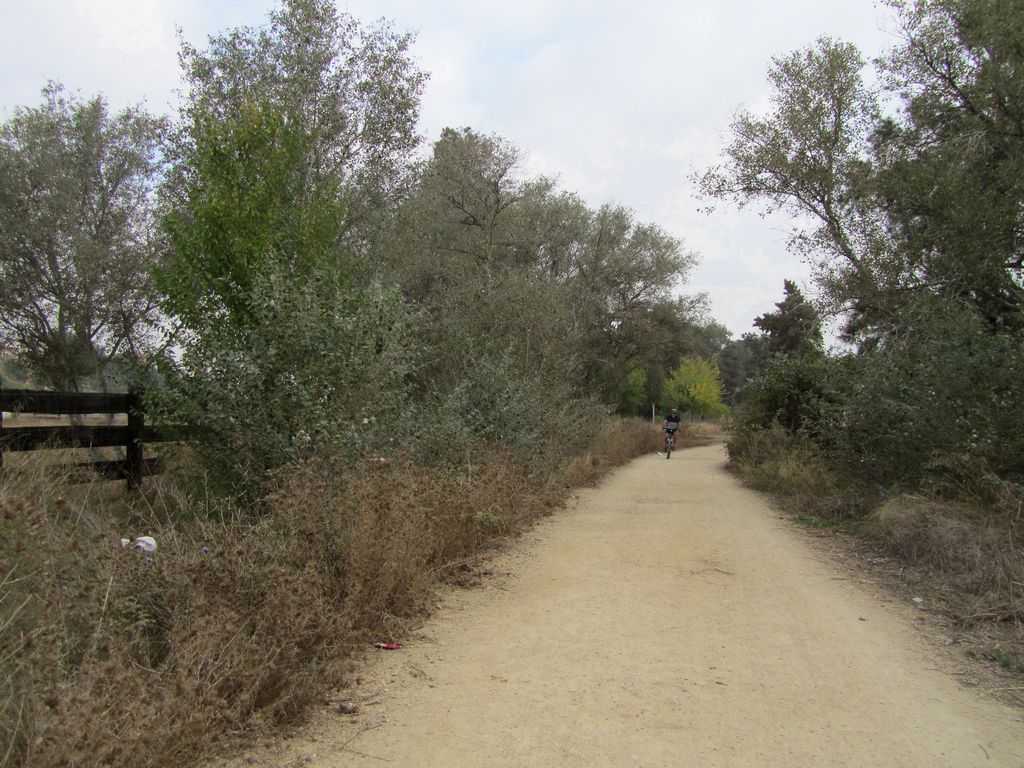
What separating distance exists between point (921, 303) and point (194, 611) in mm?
12634

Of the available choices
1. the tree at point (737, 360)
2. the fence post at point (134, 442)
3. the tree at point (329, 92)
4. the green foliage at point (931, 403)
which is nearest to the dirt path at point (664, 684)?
the green foliage at point (931, 403)

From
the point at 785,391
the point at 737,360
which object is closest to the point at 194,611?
the point at 785,391

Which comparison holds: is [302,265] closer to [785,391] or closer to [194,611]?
[194,611]

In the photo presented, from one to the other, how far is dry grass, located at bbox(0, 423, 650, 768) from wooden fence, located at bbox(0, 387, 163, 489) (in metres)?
1.15

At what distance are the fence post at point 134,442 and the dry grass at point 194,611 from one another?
2.03 meters

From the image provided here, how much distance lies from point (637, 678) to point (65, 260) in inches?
703

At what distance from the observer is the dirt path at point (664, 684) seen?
365 centimetres

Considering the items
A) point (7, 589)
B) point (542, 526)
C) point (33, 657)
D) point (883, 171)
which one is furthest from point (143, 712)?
point (883, 171)

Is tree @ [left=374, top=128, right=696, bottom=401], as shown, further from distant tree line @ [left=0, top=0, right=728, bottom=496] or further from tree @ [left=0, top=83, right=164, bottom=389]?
tree @ [left=0, top=83, right=164, bottom=389]

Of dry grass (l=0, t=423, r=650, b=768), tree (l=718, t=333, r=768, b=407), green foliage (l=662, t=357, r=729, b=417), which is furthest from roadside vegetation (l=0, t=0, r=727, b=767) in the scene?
tree (l=718, t=333, r=768, b=407)

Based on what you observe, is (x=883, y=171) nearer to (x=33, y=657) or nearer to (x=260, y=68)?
(x=260, y=68)

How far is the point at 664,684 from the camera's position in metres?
4.52

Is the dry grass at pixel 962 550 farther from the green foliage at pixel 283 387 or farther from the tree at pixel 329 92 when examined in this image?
the tree at pixel 329 92

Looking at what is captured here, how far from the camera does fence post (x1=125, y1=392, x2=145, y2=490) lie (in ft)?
29.5
